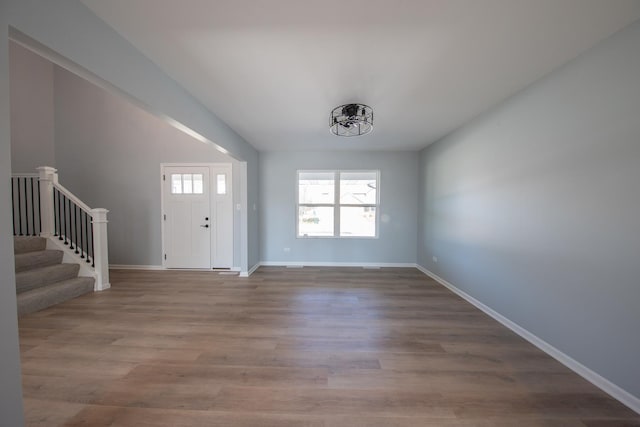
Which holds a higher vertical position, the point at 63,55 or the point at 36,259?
the point at 63,55

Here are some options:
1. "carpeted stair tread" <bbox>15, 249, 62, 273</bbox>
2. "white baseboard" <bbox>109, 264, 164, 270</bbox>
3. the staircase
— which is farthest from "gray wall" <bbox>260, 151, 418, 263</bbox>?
"carpeted stair tread" <bbox>15, 249, 62, 273</bbox>

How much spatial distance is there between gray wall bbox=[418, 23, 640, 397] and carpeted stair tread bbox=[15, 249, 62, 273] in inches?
241

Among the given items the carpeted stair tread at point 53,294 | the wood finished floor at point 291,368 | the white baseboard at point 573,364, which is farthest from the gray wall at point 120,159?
the white baseboard at point 573,364

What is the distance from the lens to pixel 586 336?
1.76 m

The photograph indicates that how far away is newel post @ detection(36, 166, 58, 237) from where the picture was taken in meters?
3.58

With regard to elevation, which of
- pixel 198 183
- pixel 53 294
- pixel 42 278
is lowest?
pixel 53 294

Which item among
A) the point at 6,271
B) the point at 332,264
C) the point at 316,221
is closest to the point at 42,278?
the point at 6,271

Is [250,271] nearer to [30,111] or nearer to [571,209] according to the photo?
[571,209]

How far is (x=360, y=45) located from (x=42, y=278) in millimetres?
4850

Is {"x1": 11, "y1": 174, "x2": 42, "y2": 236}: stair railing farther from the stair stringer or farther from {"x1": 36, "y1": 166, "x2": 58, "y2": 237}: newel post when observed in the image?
the stair stringer

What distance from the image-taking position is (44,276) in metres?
3.13

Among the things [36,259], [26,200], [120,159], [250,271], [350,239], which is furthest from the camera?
[350,239]

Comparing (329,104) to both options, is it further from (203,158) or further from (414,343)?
(203,158)

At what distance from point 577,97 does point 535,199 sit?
2.90ft
